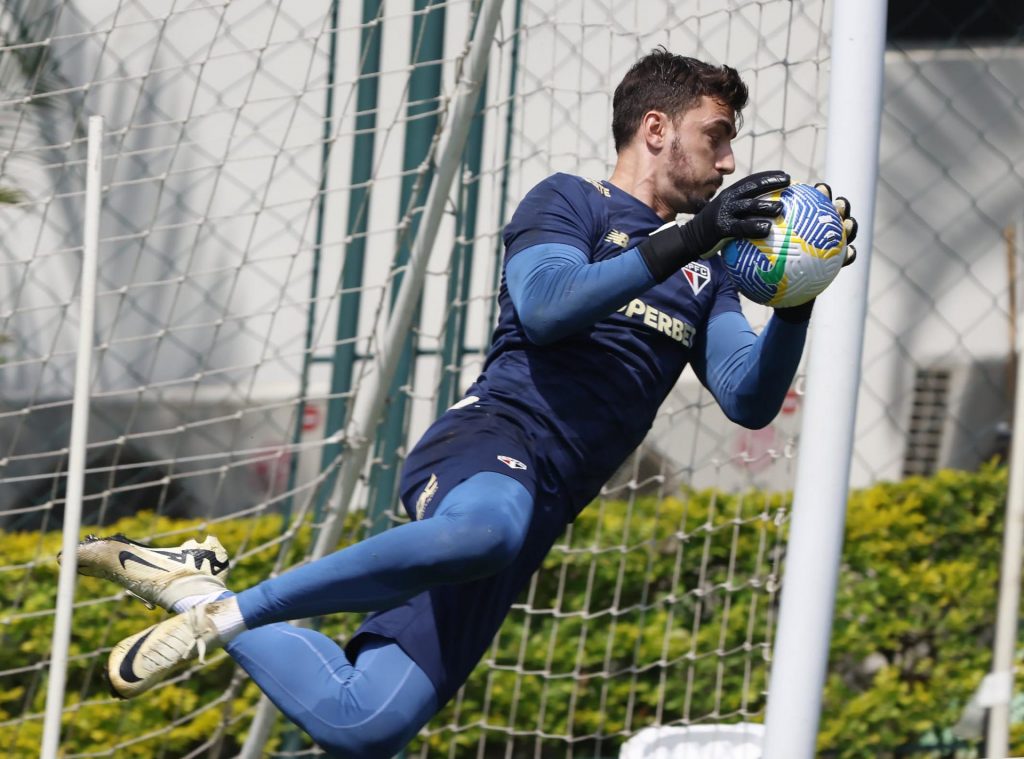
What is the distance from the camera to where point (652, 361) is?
2.95 meters

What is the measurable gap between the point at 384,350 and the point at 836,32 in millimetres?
1462

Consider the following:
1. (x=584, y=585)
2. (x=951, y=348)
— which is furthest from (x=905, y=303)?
(x=584, y=585)

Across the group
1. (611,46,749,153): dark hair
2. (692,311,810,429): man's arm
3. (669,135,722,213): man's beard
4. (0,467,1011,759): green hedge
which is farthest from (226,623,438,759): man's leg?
(0,467,1011,759): green hedge

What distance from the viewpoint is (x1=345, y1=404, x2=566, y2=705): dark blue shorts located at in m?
2.82

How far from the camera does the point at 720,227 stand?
8.09 feet

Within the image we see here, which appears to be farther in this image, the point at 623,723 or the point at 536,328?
the point at 623,723

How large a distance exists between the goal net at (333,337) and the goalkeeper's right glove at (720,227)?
42.9 inches

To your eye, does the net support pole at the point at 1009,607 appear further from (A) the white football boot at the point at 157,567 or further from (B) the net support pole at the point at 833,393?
(A) the white football boot at the point at 157,567

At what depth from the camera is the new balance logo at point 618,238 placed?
292cm

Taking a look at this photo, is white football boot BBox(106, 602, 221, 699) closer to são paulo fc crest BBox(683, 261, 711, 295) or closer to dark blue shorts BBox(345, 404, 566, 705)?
dark blue shorts BBox(345, 404, 566, 705)

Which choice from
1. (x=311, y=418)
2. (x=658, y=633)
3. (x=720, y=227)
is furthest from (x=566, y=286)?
(x=311, y=418)

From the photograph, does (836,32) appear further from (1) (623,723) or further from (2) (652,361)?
(1) (623,723)

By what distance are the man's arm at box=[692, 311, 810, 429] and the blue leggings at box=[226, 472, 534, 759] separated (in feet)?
1.66

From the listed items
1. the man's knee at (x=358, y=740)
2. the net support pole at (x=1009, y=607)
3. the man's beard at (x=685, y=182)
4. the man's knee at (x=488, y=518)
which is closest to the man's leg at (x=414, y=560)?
the man's knee at (x=488, y=518)
